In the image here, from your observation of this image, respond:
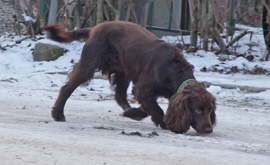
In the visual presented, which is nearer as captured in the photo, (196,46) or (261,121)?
(261,121)

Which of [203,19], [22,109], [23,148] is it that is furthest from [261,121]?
[203,19]

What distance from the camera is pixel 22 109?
26.1ft

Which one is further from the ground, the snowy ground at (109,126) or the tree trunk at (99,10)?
the tree trunk at (99,10)

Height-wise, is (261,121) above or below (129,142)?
below

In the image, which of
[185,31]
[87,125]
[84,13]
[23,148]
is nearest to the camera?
[23,148]

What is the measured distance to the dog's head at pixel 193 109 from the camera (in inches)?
259

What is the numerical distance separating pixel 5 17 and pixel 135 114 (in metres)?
14.1

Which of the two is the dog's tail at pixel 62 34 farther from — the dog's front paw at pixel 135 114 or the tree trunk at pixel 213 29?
the tree trunk at pixel 213 29

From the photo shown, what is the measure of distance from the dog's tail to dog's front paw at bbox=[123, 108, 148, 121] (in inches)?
43.1

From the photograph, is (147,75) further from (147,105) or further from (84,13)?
(84,13)

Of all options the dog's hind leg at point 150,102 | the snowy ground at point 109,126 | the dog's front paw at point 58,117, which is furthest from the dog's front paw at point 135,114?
the dog's front paw at point 58,117

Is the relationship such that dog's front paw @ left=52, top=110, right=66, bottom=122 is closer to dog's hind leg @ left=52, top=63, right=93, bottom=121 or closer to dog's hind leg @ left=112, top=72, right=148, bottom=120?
dog's hind leg @ left=52, top=63, right=93, bottom=121

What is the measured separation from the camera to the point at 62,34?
778cm

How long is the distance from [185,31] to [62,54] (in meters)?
3.88
